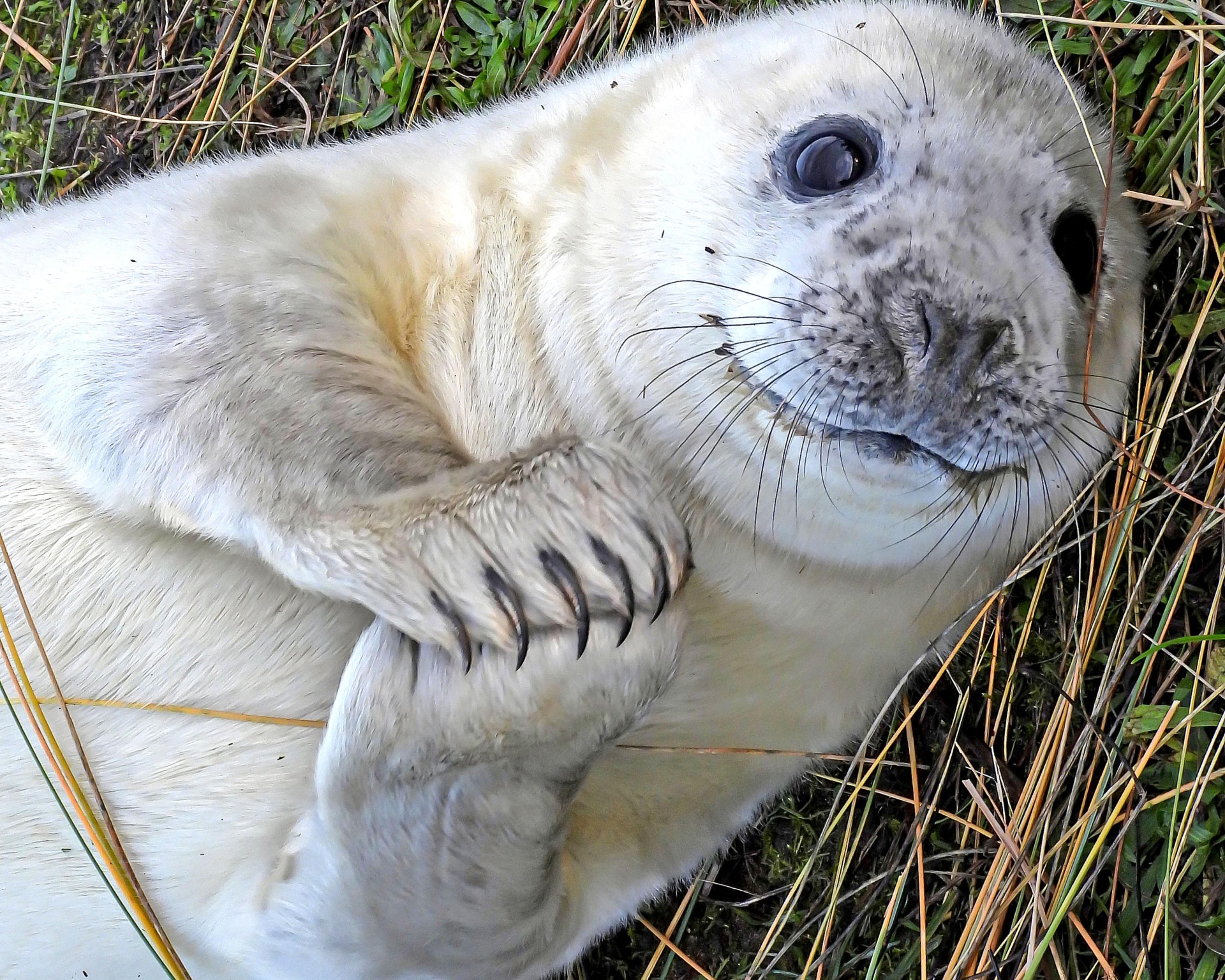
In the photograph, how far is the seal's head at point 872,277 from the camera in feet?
4.74

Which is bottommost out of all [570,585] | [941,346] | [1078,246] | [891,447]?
[570,585]

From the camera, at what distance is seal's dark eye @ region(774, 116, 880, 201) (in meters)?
1.64

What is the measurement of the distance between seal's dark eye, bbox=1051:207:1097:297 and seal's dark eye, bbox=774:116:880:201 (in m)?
0.33

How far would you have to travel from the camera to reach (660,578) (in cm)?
143

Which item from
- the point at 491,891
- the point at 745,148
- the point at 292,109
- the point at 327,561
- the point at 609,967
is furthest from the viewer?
the point at 292,109

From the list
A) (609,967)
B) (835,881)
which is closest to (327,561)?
(835,881)

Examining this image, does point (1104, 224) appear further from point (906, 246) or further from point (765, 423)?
point (765, 423)

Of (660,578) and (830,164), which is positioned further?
(830,164)

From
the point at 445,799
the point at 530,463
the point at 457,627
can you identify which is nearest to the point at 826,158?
the point at 530,463

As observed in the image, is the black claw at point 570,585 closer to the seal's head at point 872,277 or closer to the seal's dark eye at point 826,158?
the seal's head at point 872,277

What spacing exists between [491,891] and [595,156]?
1.22 meters

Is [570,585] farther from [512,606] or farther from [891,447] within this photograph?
[891,447]

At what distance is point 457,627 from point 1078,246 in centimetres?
119

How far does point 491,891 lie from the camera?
1.58 metres
